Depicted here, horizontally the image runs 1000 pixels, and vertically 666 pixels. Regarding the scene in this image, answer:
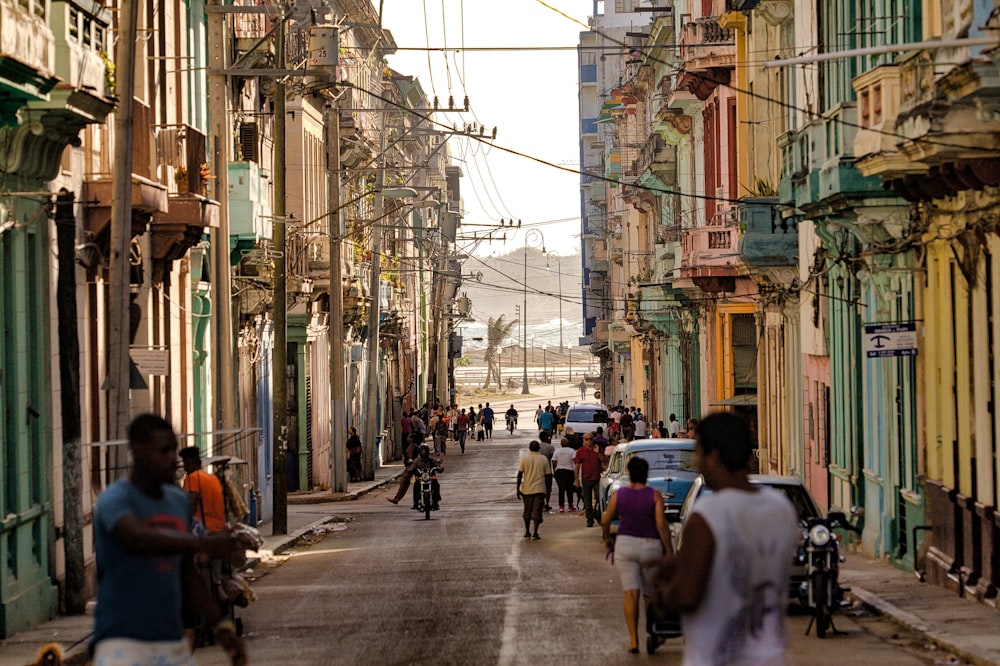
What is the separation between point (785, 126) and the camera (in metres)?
33.5

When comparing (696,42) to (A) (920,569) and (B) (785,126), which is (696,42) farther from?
(A) (920,569)

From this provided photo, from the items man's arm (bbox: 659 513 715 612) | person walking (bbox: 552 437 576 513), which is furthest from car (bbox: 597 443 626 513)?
man's arm (bbox: 659 513 715 612)

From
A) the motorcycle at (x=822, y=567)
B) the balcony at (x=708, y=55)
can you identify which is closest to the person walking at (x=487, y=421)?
the balcony at (x=708, y=55)

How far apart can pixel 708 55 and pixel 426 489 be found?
1224cm

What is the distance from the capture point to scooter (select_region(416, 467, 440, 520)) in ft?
123

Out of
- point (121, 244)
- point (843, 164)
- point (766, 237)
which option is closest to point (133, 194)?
point (121, 244)

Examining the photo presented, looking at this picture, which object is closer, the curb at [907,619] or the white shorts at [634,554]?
the curb at [907,619]

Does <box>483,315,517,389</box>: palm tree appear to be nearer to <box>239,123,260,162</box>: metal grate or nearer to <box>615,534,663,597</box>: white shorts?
<box>239,123,260,162</box>: metal grate

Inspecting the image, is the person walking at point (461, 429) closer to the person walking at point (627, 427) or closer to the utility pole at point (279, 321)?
the person walking at point (627, 427)

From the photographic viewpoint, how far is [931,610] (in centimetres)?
1844

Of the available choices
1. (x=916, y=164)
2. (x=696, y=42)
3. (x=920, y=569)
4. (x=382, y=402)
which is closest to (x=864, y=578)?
(x=920, y=569)

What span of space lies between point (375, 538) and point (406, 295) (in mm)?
54583

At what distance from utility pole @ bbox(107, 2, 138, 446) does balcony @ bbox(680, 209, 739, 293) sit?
76.3 feet

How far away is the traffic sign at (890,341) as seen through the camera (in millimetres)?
21844
